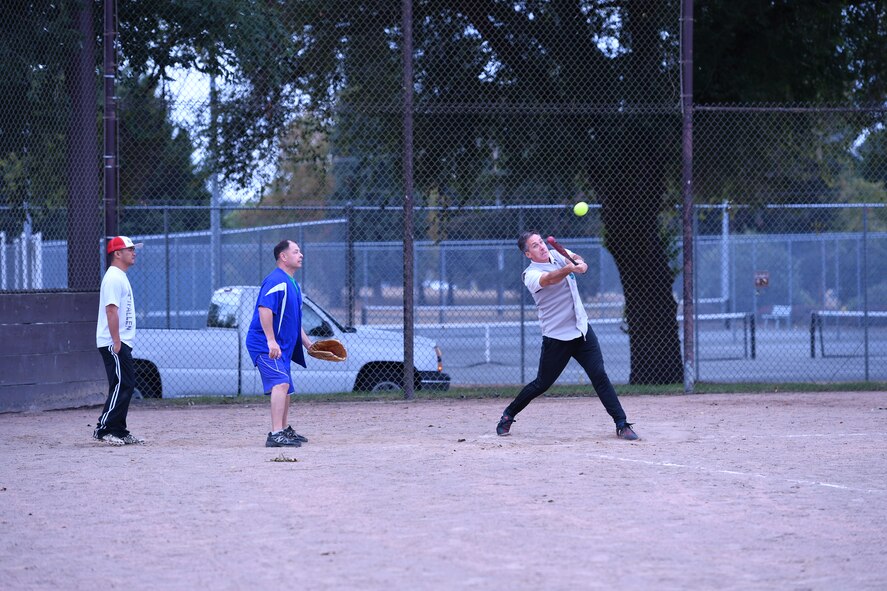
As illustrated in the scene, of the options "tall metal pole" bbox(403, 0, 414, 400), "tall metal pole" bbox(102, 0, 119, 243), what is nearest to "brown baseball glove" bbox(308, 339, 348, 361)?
"tall metal pole" bbox(403, 0, 414, 400)

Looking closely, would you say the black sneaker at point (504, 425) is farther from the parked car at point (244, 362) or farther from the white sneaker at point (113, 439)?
the parked car at point (244, 362)

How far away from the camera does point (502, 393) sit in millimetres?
13344

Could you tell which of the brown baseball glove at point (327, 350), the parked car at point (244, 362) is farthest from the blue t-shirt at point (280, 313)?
the parked car at point (244, 362)

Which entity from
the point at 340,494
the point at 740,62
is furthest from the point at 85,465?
the point at 740,62

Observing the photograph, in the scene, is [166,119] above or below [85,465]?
above

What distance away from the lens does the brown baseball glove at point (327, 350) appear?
9574 millimetres

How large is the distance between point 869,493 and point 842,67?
960 centimetres

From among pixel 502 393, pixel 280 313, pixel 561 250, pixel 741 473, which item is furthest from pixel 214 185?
pixel 741 473

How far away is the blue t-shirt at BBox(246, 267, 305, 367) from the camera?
898cm

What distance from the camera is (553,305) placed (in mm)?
9492

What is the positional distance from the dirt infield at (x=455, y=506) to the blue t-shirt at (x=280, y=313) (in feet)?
2.73

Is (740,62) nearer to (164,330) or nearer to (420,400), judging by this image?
(420,400)

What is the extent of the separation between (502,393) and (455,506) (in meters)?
6.77

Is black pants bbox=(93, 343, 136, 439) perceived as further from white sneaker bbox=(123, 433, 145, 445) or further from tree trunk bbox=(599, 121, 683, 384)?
tree trunk bbox=(599, 121, 683, 384)
